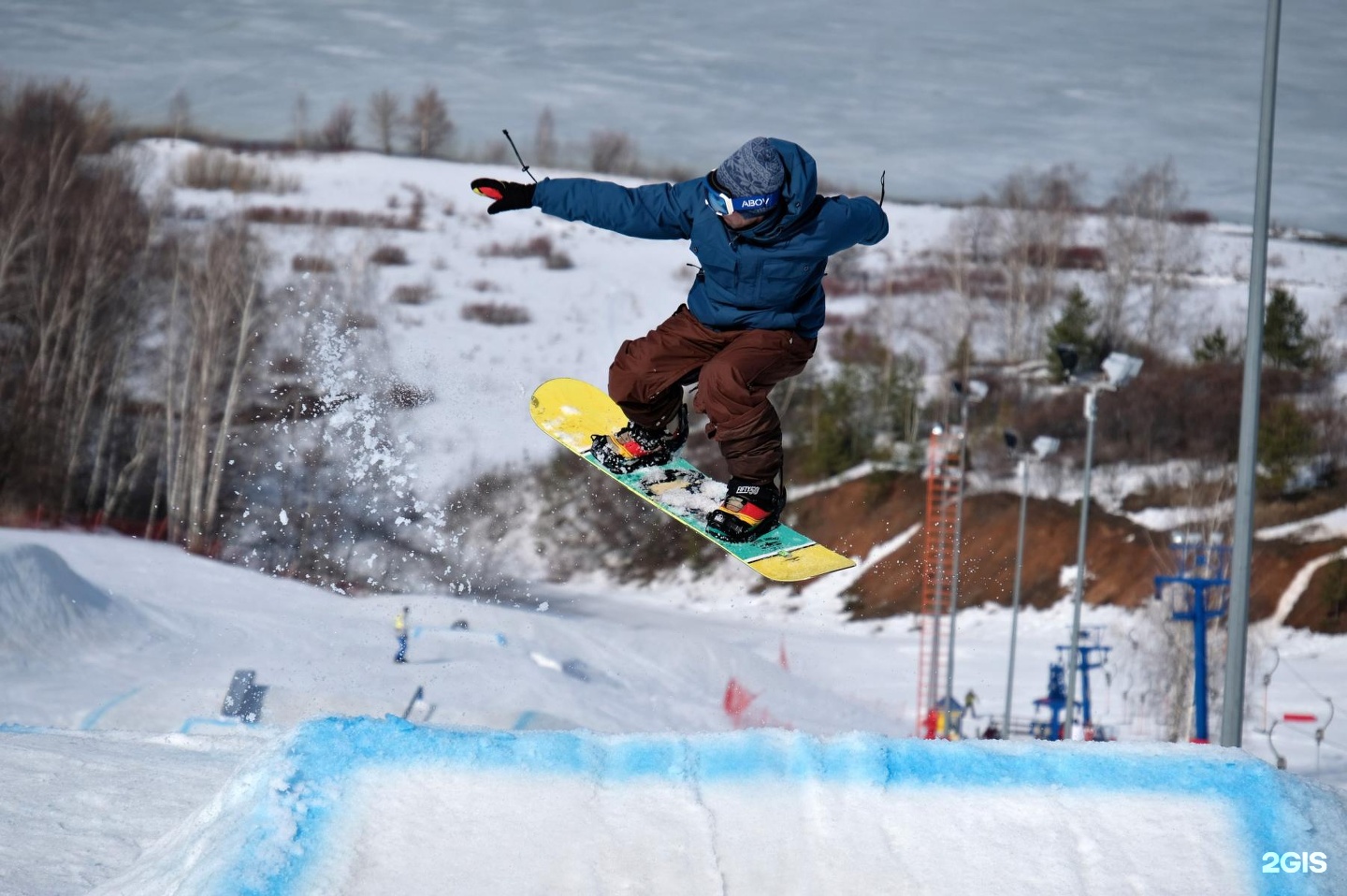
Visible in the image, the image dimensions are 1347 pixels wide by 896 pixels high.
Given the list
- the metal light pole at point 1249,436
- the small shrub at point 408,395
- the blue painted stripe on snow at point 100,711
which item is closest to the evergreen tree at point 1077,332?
the metal light pole at point 1249,436

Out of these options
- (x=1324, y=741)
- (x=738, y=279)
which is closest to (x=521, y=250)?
(x=1324, y=741)

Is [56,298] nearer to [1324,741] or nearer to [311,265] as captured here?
[311,265]

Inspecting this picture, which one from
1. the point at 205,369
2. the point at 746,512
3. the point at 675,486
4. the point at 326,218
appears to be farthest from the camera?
the point at 326,218

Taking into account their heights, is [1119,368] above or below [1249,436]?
above

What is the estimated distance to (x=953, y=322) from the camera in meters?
44.4

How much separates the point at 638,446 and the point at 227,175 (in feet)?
164

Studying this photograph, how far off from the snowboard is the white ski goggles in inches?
61.8

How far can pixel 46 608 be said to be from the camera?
1425cm

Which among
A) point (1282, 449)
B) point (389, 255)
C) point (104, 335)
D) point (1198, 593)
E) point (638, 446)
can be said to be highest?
point (389, 255)

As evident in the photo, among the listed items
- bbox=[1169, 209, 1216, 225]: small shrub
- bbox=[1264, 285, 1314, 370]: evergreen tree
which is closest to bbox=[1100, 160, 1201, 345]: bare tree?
bbox=[1169, 209, 1216, 225]: small shrub

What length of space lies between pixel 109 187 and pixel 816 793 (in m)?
37.8

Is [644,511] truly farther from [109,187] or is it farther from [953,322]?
[109,187]

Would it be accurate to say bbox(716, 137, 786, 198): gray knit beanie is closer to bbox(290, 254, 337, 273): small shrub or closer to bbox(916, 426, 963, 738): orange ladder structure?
bbox(916, 426, 963, 738): orange ladder structure

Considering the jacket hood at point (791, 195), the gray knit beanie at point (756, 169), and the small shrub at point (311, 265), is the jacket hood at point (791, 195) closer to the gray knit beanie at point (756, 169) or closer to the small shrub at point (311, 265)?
the gray knit beanie at point (756, 169)
